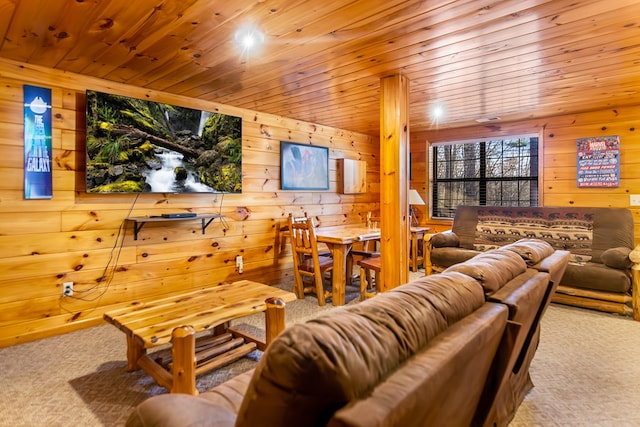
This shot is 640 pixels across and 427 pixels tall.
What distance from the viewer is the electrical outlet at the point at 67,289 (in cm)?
297

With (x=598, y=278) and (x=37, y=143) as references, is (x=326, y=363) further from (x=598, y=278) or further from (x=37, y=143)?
(x=598, y=278)

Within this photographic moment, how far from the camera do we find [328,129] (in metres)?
5.19

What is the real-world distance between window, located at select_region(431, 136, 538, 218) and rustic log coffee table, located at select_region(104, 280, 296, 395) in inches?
169

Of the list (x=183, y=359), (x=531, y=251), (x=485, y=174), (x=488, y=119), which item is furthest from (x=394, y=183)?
(x=485, y=174)

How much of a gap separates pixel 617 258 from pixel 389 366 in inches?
144

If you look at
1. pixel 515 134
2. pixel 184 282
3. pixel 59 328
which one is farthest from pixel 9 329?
pixel 515 134

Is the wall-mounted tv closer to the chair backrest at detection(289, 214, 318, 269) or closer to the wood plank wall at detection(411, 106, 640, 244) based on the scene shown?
the chair backrest at detection(289, 214, 318, 269)

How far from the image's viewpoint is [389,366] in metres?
0.79

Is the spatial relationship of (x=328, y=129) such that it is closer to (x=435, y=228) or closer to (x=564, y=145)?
(x=435, y=228)

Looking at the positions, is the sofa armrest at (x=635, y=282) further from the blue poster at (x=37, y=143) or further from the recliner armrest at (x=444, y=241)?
the blue poster at (x=37, y=143)

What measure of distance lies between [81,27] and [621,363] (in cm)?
405

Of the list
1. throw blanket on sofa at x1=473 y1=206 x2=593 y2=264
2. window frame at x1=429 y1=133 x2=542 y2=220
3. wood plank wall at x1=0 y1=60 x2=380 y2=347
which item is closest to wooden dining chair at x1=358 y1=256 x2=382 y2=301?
wood plank wall at x1=0 y1=60 x2=380 y2=347

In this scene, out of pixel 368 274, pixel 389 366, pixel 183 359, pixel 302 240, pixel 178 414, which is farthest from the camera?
pixel 368 274

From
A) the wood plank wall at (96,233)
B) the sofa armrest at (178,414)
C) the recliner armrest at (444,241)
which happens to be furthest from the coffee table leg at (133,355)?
the recliner armrest at (444,241)
